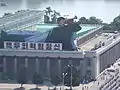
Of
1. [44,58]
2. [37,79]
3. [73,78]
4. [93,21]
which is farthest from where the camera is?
[93,21]

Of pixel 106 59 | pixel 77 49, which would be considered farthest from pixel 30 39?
pixel 106 59

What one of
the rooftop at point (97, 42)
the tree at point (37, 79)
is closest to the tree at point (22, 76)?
the tree at point (37, 79)

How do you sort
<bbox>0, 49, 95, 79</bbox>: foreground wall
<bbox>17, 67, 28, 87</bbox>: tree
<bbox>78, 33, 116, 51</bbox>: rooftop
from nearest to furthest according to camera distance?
<bbox>17, 67, 28, 87</bbox>: tree < <bbox>0, 49, 95, 79</bbox>: foreground wall < <bbox>78, 33, 116, 51</bbox>: rooftop

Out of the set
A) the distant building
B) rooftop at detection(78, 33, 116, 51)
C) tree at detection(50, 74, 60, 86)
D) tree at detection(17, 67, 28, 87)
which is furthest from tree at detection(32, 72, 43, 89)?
rooftop at detection(78, 33, 116, 51)

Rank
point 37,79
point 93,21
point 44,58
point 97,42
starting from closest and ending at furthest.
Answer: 1. point 37,79
2. point 44,58
3. point 97,42
4. point 93,21

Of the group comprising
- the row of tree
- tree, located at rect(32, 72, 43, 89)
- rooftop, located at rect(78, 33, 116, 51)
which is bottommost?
tree, located at rect(32, 72, 43, 89)

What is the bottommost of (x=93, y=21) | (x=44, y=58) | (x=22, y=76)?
(x=22, y=76)

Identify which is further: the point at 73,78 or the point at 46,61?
the point at 46,61

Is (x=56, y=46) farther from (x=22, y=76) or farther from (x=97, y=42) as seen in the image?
(x=97, y=42)

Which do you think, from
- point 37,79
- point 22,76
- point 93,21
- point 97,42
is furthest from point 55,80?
point 93,21

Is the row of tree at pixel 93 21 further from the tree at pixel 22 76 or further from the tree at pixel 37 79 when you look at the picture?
the tree at pixel 37 79

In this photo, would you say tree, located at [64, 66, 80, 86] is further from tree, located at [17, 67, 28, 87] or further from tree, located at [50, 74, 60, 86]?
tree, located at [17, 67, 28, 87]

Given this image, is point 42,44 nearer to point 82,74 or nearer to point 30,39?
point 30,39
